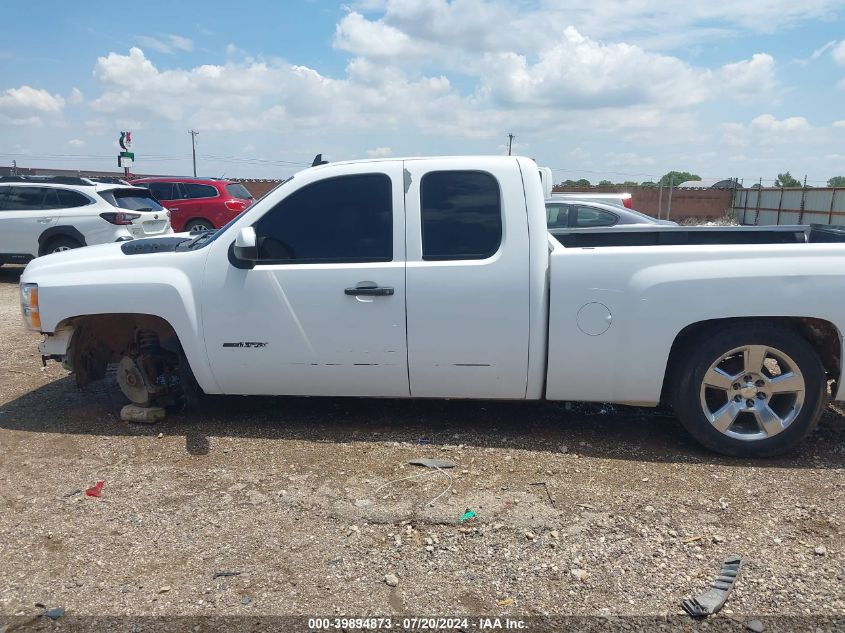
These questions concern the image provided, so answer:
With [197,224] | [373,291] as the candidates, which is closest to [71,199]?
[197,224]

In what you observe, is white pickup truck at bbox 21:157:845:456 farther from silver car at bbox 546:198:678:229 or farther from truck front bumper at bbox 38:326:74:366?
silver car at bbox 546:198:678:229

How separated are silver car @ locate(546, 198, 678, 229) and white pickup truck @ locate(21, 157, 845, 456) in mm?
5984

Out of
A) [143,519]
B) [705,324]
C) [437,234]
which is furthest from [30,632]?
[705,324]

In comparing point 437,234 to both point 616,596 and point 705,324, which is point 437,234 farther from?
point 616,596

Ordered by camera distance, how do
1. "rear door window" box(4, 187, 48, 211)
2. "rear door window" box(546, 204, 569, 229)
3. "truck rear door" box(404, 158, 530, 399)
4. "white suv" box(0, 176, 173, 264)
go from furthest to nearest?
"rear door window" box(4, 187, 48, 211) < "white suv" box(0, 176, 173, 264) < "rear door window" box(546, 204, 569, 229) < "truck rear door" box(404, 158, 530, 399)

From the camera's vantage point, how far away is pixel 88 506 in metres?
3.75

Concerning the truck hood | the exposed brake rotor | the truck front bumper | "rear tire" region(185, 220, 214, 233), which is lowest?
the exposed brake rotor

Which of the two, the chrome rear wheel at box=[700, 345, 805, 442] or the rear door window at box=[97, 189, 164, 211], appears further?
the rear door window at box=[97, 189, 164, 211]

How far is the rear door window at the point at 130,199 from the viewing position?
1245 cm

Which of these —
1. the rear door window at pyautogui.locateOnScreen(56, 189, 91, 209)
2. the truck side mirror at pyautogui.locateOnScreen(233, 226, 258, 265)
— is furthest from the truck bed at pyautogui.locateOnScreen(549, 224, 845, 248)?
the rear door window at pyautogui.locateOnScreen(56, 189, 91, 209)

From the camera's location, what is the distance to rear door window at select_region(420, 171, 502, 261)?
4.29m

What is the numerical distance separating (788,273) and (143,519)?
3.90m

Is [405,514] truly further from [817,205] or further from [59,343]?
[817,205]

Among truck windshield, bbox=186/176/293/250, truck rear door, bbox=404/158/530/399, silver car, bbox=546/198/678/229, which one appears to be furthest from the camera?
silver car, bbox=546/198/678/229
